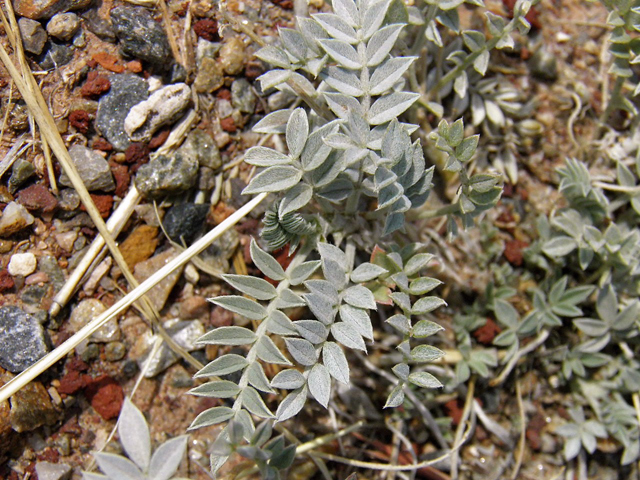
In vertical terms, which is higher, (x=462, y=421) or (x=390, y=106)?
(x=390, y=106)

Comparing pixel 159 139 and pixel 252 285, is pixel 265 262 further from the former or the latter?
pixel 159 139

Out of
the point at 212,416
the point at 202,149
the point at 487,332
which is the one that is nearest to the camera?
the point at 212,416

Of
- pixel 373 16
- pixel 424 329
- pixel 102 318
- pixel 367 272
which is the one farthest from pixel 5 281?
pixel 373 16

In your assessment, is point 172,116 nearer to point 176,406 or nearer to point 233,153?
point 233,153

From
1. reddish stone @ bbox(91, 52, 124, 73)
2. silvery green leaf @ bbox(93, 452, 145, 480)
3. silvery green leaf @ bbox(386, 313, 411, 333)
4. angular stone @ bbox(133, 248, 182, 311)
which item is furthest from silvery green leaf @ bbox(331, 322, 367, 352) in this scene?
reddish stone @ bbox(91, 52, 124, 73)

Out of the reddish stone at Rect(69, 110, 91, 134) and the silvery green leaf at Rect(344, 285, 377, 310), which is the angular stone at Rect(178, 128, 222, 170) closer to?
the reddish stone at Rect(69, 110, 91, 134)

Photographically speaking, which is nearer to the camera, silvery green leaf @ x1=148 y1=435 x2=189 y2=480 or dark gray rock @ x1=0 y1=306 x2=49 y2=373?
silvery green leaf @ x1=148 y1=435 x2=189 y2=480
